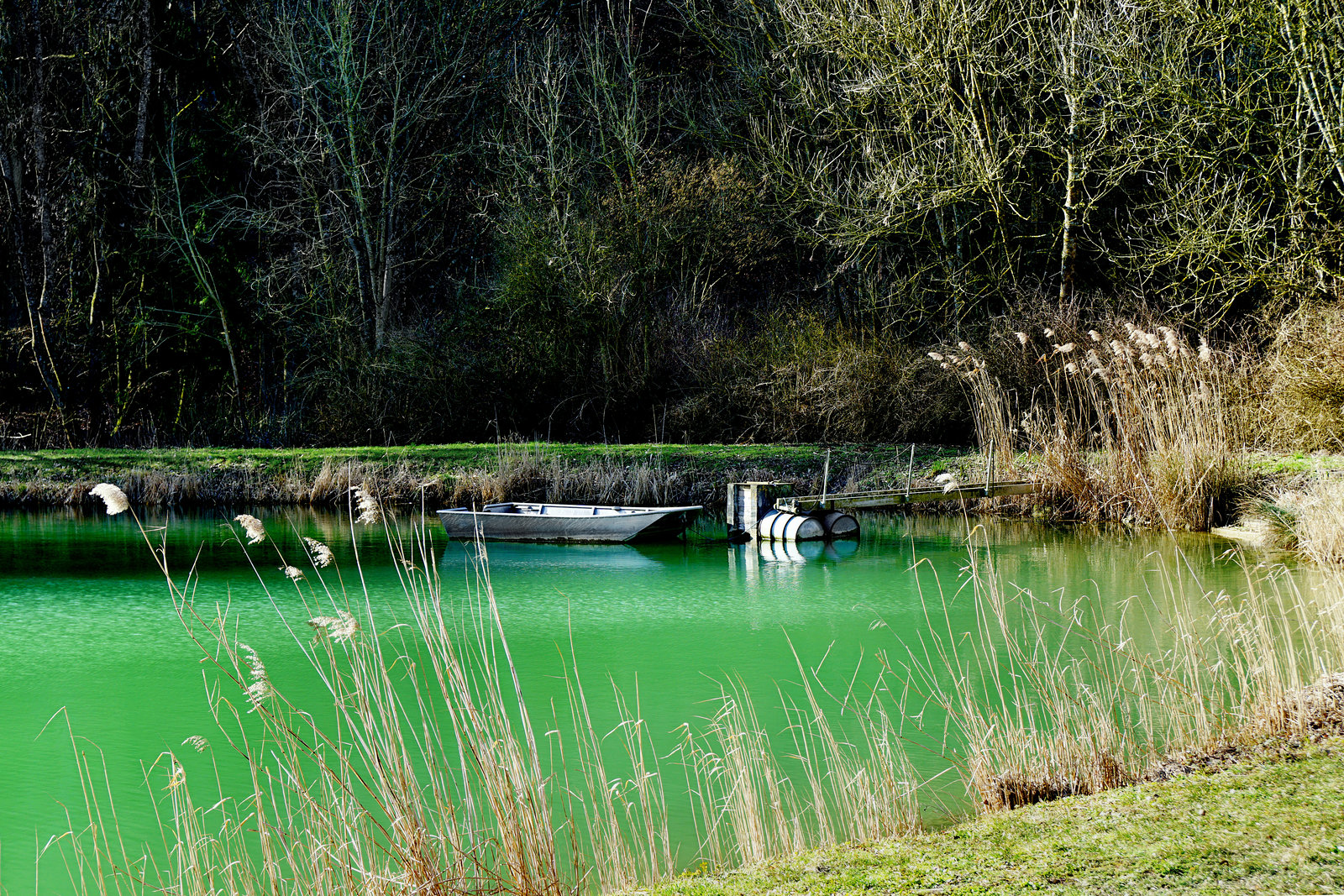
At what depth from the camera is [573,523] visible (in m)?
11.7

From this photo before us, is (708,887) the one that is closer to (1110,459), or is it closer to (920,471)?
(1110,459)

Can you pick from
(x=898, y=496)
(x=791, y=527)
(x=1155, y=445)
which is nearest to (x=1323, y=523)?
(x=1155, y=445)

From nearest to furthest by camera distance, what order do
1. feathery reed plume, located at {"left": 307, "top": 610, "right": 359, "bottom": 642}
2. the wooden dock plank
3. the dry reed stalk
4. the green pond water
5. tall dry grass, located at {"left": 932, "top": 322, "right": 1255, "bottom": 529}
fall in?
feathery reed plume, located at {"left": 307, "top": 610, "right": 359, "bottom": 642}, the green pond water, the dry reed stalk, tall dry grass, located at {"left": 932, "top": 322, "right": 1255, "bottom": 529}, the wooden dock plank

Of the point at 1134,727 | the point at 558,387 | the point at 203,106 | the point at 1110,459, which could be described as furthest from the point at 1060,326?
the point at 203,106

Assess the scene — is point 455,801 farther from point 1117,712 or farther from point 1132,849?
point 1117,712

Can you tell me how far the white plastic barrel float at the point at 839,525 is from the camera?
1155 centimetres

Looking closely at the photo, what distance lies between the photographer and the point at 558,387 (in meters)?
18.7

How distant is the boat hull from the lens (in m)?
11.5

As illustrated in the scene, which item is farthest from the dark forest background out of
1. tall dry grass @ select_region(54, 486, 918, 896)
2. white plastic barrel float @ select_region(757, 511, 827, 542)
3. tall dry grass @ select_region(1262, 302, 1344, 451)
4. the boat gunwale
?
tall dry grass @ select_region(54, 486, 918, 896)

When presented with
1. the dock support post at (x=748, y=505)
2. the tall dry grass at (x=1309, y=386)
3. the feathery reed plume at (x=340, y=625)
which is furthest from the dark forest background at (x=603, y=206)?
the feathery reed plume at (x=340, y=625)

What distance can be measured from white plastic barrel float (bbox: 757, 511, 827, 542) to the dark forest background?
198 inches

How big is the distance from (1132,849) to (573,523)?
935 cm

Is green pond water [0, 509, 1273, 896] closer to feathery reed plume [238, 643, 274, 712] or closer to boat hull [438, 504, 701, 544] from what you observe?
boat hull [438, 504, 701, 544]

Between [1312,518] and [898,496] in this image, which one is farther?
[898,496]
